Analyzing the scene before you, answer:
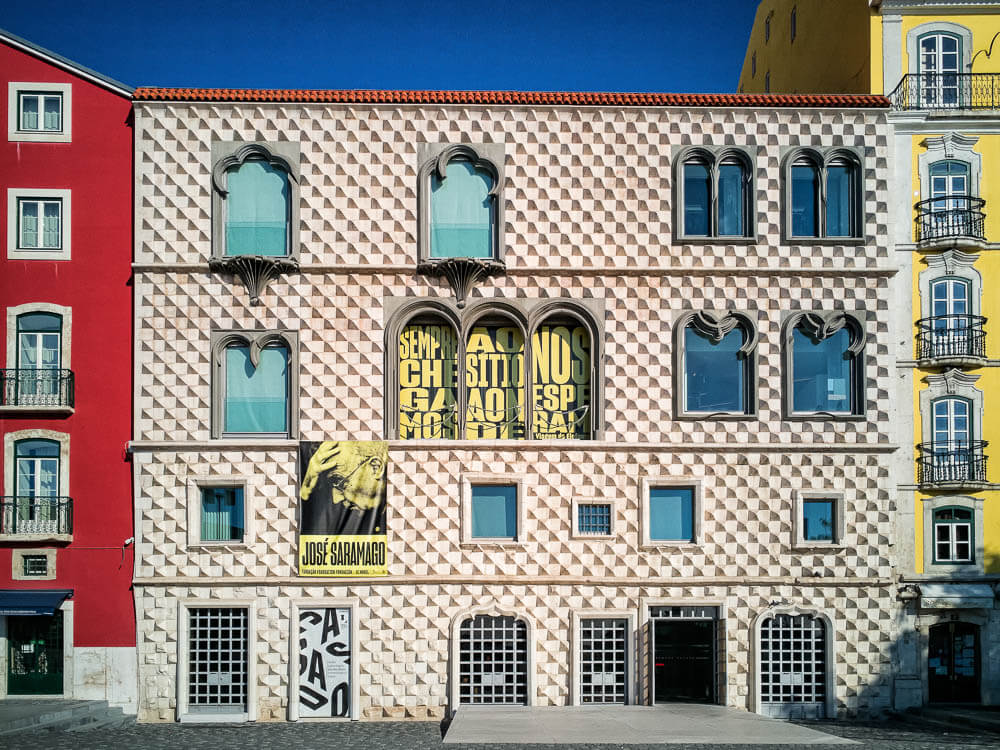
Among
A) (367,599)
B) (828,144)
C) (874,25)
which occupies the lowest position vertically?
(367,599)

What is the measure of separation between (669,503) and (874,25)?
47.8 feet

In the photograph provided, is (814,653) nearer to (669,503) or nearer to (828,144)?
(669,503)

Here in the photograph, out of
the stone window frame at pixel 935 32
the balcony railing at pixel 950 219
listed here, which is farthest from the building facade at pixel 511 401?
the stone window frame at pixel 935 32

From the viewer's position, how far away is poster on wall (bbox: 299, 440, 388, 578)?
24.7 meters

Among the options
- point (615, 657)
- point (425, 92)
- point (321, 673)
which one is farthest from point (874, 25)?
point (321, 673)

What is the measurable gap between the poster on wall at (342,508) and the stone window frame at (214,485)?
4.14 feet

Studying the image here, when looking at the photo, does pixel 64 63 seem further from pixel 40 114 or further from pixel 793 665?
pixel 793 665

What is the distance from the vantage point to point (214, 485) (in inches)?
980

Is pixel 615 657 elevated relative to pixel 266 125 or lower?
lower

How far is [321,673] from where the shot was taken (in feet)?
80.6

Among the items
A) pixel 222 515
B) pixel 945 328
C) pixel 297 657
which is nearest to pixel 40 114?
pixel 222 515

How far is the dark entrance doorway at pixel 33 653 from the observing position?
2484 centimetres

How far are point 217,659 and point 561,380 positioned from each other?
11420 mm

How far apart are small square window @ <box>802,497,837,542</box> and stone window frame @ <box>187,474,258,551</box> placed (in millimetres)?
14430
